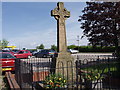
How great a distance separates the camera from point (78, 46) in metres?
48.1

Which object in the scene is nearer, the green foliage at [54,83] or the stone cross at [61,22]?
the green foliage at [54,83]

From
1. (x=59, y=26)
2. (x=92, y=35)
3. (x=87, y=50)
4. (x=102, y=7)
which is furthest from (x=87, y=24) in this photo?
(x=87, y=50)

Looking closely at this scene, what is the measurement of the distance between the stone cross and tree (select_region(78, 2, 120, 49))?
594 centimetres

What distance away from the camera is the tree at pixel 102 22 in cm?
1184

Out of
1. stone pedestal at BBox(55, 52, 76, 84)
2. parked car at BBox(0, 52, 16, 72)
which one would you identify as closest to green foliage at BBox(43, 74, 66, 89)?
stone pedestal at BBox(55, 52, 76, 84)

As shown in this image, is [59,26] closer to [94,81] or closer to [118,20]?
[94,81]

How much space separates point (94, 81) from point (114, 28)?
7.96 metres

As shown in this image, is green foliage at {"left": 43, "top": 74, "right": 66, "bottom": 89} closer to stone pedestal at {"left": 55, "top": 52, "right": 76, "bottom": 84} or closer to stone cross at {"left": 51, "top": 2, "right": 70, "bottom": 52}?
stone pedestal at {"left": 55, "top": 52, "right": 76, "bottom": 84}

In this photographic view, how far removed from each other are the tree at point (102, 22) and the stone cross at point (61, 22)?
594 centimetres

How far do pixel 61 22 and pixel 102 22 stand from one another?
21.4ft

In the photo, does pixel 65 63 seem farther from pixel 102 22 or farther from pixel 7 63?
pixel 102 22

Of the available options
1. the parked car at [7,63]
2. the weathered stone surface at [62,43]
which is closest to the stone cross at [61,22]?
the weathered stone surface at [62,43]

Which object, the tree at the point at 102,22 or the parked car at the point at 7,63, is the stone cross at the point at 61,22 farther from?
the tree at the point at 102,22

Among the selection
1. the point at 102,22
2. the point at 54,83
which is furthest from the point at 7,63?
the point at 102,22
